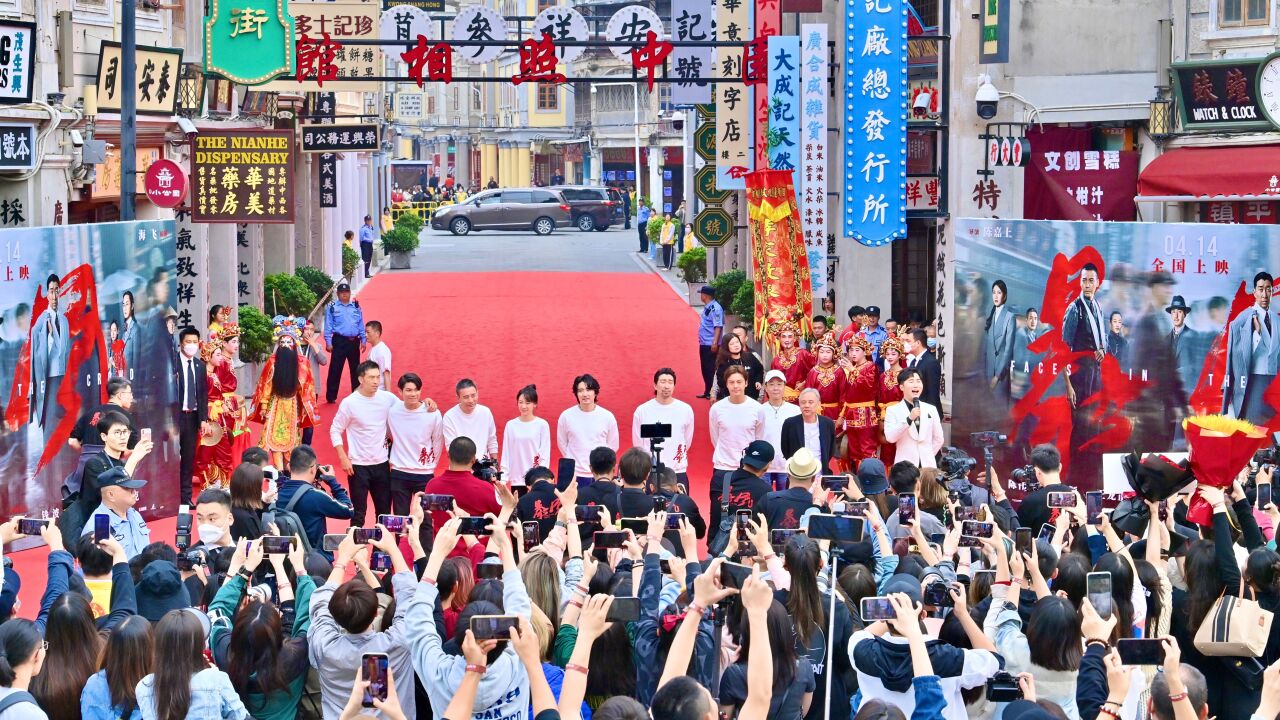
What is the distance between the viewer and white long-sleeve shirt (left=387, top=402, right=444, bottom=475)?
13.7m

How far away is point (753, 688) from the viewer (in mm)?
6164

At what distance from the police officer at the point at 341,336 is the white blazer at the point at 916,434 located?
9.83m

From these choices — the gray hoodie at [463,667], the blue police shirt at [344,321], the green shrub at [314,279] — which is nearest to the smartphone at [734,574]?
the gray hoodie at [463,667]

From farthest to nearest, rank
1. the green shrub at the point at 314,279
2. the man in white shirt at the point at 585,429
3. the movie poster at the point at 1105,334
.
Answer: the green shrub at the point at 314,279 < the movie poster at the point at 1105,334 < the man in white shirt at the point at 585,429

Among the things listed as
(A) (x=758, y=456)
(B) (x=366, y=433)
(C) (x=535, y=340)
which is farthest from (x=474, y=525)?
(C) (x=535, y=340)

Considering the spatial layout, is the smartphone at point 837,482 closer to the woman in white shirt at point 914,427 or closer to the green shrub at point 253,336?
A: the woman in white shirt at point 914,427

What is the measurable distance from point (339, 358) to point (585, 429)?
9.75 m

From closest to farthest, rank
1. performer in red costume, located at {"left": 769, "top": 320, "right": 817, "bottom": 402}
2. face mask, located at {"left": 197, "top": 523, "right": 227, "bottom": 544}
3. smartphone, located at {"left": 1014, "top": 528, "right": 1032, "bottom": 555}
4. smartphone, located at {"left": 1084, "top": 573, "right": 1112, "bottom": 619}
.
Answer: smartphone, located at {"left": 1084, "top": 573, "right": 1112, "bottom": 619}
smartphone, located at {"left": 1014, "top": 528, "right": 1032, "bottom": 555}
face mask, located at {"left": 197, "top": 523, "right": 227, "bottom": 544}
performer in red costume, located at {"left": 769, "top": 320, "right": 817, "bottom": 402}

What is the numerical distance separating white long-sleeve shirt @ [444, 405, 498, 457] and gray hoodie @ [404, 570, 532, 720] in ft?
20.2

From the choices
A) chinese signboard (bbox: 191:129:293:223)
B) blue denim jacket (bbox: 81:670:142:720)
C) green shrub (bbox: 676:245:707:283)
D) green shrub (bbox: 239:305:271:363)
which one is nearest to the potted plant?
green shrub (bbox: 676:245:707:283)

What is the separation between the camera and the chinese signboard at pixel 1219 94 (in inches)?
776

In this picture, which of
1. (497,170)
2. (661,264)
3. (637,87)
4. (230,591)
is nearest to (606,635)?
(230,591)

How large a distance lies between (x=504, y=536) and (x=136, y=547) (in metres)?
3.65

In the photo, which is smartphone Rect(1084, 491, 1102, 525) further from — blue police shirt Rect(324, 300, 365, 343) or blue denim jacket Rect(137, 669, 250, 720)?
blue police shirt Rect(324, 300, 365, 343)
